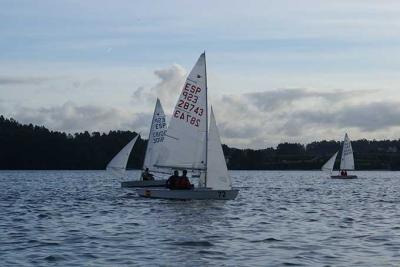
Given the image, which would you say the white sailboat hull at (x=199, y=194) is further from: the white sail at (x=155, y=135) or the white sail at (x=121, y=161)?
the white sail at (x=121, y=161)

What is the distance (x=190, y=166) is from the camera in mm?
40375

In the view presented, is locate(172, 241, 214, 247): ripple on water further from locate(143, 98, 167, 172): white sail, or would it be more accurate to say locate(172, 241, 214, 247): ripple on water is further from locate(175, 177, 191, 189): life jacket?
locate(143, 98, 167, 172): white sail

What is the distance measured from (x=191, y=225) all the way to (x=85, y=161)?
148427mm

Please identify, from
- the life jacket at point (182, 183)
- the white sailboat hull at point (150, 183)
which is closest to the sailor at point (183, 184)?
the life jacket at point (182, 183)

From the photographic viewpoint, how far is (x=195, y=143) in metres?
40.3

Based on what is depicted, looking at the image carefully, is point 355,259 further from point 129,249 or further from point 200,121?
point 200,121

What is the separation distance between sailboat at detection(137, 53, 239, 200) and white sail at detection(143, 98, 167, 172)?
13.3 metres

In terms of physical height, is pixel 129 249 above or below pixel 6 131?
below

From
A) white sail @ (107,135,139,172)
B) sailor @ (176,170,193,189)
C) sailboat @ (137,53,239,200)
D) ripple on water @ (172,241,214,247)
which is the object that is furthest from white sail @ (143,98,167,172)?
ripple on water @ (172,241,214,247)

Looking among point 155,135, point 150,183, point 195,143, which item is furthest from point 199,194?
point 155,135

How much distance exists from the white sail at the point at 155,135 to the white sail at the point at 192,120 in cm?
1409

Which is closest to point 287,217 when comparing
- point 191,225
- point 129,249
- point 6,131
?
point 191,225

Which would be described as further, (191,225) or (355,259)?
(191,225)

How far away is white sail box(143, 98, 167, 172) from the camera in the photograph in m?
55.2
